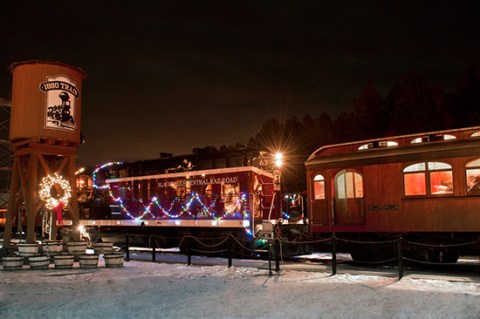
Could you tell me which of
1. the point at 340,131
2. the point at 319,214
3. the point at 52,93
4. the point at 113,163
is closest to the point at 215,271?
the point at 319,214

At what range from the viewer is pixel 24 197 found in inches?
618

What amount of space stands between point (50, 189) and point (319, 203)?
362 inches

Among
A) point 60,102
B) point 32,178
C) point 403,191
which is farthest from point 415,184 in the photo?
point 32,178

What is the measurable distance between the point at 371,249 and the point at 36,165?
1104cm

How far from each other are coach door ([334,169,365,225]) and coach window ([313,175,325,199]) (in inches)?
20.4

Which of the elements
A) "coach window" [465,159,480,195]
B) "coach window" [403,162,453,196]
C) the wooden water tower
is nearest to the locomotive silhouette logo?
the wooden water tower

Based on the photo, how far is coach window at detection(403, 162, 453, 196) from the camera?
519 inches

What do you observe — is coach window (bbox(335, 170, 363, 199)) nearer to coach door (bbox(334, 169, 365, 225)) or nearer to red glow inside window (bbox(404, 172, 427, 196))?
coach door (bbox(334, 169, 365, 225))

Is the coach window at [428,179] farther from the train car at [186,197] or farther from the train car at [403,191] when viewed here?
the train car at [186,197]

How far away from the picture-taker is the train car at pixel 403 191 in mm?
12883

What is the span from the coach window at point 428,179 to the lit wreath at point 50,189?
1116 cm

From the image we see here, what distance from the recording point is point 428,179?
1345 cm

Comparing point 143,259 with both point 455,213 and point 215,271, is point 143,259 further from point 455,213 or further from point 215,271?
point 455,213

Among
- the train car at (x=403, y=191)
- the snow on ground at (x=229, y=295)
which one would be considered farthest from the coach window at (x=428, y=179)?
the snow on ground at (x=229, y=295)
